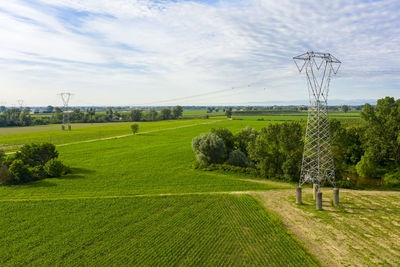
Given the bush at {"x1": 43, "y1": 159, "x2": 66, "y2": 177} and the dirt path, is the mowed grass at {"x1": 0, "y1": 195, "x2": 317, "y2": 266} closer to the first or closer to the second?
the dirt path

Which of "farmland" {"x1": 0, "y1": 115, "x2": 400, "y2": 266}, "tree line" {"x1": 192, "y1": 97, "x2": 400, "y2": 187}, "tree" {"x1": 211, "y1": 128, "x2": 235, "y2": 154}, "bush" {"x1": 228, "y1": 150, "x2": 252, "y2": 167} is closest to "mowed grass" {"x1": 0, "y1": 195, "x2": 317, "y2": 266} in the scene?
"farmland" {"x1": 0, "y1": 115, "x2": 400, "y2": 266}

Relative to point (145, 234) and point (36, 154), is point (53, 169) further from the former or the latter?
point (145, 234)

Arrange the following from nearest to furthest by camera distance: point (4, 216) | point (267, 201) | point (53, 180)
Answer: point (4, 216) → point (267, 201) → point (53, 180)

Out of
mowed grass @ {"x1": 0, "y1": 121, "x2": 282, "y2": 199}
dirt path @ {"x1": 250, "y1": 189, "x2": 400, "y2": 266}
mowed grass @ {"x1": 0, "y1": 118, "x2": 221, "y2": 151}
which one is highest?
mowed grass @ {"x1": 0, "y1": 118, "x2": 221, "y2": 151}

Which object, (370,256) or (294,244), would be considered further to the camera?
(294,244)

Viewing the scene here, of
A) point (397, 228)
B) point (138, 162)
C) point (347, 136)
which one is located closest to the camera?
point (397, 228)

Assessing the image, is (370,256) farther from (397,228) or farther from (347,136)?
(347,136)

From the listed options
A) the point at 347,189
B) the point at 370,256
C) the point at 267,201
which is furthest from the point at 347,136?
the point at 370,256

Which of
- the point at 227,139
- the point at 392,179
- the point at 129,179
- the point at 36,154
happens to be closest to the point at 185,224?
the point at 129,179
